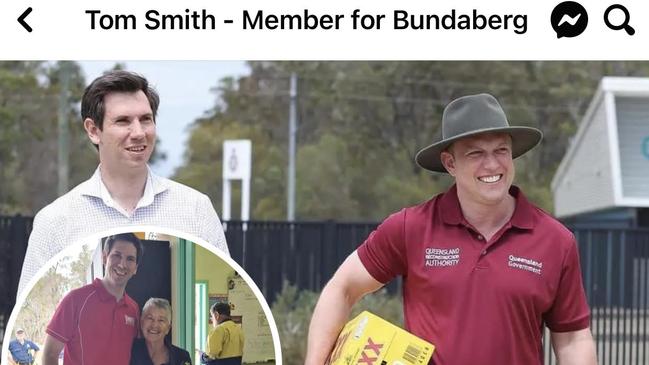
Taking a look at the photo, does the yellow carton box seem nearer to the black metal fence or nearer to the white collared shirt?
the white collared shirt

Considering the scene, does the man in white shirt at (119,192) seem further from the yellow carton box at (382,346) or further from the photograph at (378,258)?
the yellow carton box at (382,346)

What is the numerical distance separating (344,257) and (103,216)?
7.98 m

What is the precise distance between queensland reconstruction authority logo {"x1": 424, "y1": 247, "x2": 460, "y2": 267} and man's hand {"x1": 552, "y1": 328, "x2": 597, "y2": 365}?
40cm

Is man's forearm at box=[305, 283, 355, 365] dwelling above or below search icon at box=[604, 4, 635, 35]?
below

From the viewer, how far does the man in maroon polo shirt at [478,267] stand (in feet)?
11.0

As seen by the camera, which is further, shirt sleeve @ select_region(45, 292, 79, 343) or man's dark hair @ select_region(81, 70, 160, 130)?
man's dark hair @ select_region(81, 70, 160, 130)

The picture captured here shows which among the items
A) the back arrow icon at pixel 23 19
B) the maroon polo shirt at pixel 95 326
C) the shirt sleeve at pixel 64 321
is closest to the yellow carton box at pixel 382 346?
the maroon polo shirt at pixel 95 326

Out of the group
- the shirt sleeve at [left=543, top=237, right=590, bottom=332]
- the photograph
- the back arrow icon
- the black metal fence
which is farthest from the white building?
the shirt sleeve at [left=543, top=237, right=590, bottom=332]

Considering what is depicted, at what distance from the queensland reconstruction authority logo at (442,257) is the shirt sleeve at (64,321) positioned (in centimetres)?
104

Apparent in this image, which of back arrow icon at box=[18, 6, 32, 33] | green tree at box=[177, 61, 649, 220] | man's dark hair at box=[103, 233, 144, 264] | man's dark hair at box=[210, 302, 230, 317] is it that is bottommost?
man's dark hair at box=[210, 302, 230, 317]

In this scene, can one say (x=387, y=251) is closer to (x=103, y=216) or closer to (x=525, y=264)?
(x=525, y=264)

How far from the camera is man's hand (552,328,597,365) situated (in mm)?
3432

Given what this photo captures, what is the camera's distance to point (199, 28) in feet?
14.6

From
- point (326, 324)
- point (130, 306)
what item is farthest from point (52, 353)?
point (326, 324)
